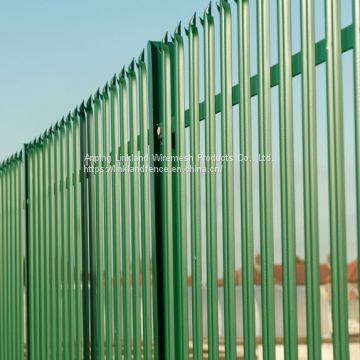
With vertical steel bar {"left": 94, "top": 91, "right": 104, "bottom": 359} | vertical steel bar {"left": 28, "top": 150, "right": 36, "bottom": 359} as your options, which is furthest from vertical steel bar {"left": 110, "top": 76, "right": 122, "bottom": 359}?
vertical steel bar {"left": 28, "top": 150, "right": 36, "bottom": 359}

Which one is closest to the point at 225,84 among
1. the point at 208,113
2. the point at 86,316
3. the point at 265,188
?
the point at 208,113

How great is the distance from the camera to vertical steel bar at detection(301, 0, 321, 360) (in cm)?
291

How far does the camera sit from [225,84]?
351cm

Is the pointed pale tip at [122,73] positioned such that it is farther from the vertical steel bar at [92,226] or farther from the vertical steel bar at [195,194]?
the vertical steel bar at [195,194]

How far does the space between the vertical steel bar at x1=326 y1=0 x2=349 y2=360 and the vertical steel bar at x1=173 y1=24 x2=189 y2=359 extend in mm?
1166

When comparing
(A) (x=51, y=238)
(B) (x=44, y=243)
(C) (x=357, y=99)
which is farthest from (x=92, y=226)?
(C) (x=357, y=99)

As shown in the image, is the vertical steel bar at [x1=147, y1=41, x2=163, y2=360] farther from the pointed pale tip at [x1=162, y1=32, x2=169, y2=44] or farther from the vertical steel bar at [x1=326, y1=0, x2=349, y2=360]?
the vertical steel bar at [x1=326, y1=0, x2=349, y2=360]

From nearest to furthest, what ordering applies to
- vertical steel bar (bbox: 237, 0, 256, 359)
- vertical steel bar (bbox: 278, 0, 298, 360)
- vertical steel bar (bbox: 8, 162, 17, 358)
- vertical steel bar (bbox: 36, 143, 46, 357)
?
vertical steel bar (bbox: 278, 0, 298, 360) < vertical steel bar (bbox: 237, 0, 256, 359) < vertical steel bar (bbox: 36, 143, 46, 357) < vertical steel bar (bbox: 8, 162, 17, 358)

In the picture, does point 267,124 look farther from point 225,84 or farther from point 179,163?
point 179,163

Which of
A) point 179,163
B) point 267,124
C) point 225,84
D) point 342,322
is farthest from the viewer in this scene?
point 179,163

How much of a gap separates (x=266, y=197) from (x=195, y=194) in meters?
0.65

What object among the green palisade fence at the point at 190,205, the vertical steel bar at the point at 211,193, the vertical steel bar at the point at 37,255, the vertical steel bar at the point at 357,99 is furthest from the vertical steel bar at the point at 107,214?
the vertical steel bar at the point at 357,99

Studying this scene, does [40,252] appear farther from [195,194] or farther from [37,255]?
[195,194]

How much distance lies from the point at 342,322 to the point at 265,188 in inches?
22.6
